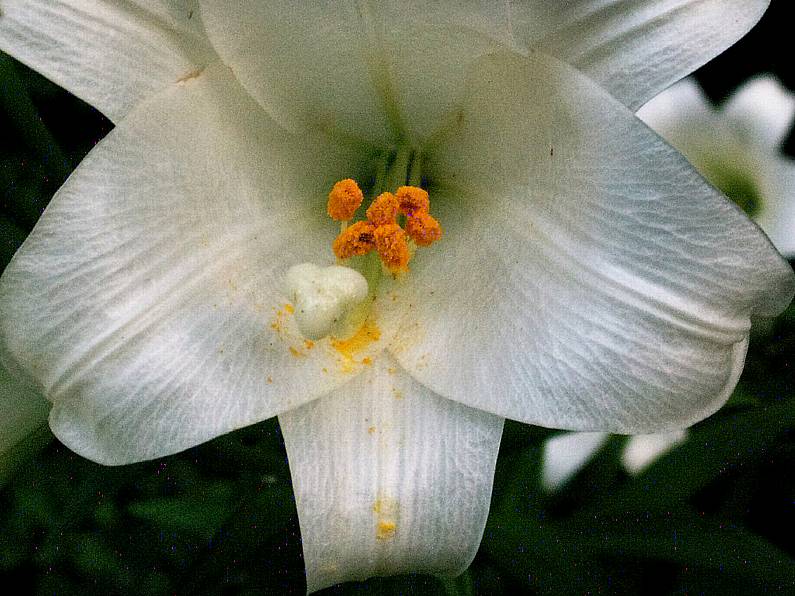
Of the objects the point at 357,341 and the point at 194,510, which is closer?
the point at 357,341

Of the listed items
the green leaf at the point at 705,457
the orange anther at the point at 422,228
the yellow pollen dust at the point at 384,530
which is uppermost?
the orange anther at the point at 422,228

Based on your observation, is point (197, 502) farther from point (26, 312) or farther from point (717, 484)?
point (717, 484)

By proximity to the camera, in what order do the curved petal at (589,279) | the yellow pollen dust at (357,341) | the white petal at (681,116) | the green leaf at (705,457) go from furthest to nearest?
the white petal at (681,116)
the green leaf at (705,457)
the yellow pollen dust at (357,341)
the curved petal at (589,279)

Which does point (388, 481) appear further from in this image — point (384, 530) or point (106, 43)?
point (106, 43)

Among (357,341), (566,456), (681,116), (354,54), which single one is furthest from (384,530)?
(681,116)

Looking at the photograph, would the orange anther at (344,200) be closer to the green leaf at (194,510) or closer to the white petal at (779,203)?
the green leaf at (194,510)

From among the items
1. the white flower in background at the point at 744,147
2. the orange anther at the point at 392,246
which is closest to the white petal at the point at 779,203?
the white flower in background at the point at 744,147
